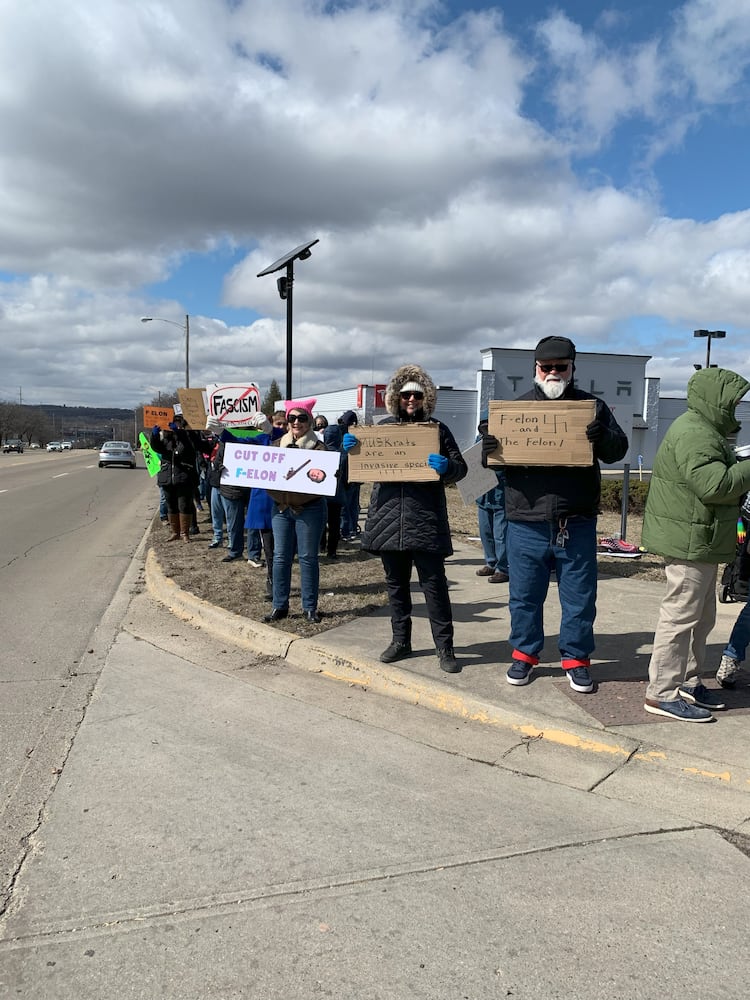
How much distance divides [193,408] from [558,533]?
7346 mm

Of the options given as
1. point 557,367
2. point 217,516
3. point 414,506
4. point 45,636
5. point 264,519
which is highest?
point 557,367

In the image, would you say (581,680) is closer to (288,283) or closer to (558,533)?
(558,533)

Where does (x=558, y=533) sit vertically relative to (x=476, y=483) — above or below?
below

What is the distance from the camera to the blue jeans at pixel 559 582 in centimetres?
447

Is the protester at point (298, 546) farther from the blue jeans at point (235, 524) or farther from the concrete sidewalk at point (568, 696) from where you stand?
the blue jeans at point (235, 524)

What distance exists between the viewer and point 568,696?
4434 millimetres

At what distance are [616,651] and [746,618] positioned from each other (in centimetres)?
106

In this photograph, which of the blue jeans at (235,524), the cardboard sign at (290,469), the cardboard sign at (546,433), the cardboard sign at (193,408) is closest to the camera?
the cardboard sign at (546,433)

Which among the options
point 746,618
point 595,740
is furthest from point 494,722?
point 746,618

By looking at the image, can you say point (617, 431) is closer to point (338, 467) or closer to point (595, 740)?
point (595, 740)

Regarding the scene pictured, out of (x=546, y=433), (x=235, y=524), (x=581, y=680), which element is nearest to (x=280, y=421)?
(x=235, y=524)

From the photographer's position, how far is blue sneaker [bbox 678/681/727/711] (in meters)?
4.20

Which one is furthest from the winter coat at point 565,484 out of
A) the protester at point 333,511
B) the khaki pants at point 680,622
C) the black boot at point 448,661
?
the protester at point 333,511

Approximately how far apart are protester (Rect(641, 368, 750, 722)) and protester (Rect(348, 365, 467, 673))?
1339mm
